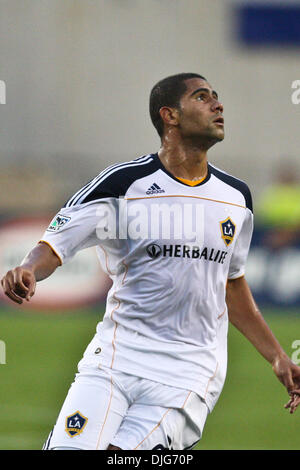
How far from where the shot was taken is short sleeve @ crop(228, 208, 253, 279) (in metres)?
5.12

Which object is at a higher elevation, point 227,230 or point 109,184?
point 109,184

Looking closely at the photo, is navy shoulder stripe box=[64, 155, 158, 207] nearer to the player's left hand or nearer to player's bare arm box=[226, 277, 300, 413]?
player's bare arm box=[226, 277, 300, 413]

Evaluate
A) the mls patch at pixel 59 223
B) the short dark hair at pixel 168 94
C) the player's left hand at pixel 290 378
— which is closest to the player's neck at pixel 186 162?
the short dark hair at pixel 168 94

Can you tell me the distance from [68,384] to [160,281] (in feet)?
20.7

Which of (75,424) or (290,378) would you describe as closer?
(75,424)

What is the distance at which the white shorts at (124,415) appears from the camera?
14.4 feet

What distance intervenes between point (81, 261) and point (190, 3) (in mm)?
9603

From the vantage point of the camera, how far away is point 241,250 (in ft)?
16.9

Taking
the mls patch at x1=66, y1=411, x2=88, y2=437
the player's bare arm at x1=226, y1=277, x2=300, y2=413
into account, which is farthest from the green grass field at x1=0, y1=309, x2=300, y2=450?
the mls patch at x1=66, y1=411, x2=88, y2=437

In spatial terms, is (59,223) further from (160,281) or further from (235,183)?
(235,183)

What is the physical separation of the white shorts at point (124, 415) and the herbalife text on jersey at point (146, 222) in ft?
2.25

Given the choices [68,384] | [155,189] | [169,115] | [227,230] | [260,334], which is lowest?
[68,384]

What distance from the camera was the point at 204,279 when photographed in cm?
476

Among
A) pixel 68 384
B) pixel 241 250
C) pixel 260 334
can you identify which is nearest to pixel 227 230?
pixel 241 250
